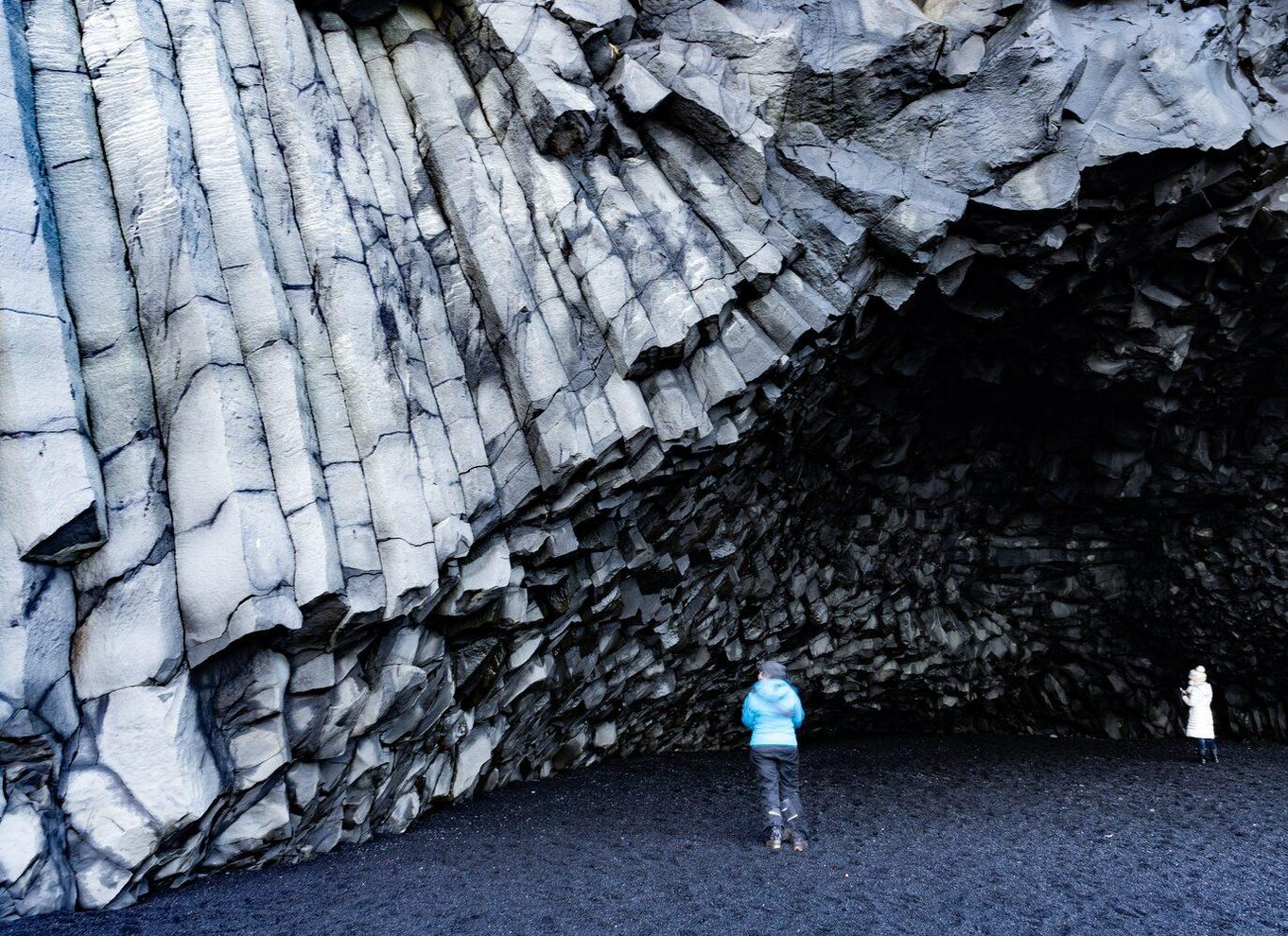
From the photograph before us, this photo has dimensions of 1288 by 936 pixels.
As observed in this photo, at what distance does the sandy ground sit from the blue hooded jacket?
36.2 inches

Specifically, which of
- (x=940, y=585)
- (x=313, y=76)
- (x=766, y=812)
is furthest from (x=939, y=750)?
(x=313, y=76)

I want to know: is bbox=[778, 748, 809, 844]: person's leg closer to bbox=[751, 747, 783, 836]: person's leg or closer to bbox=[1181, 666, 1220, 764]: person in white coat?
bbox=[751, 747, 783, 836]: person's leg

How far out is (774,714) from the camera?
22.8 ft

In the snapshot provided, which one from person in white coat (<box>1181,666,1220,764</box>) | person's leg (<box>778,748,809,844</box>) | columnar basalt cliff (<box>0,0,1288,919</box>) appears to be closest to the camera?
columnar basalt cliff (<box>0,0,1288,919</box>)

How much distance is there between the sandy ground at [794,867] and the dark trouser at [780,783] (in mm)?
292

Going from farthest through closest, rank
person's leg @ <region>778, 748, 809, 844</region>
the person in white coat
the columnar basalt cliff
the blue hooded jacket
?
1. the person in white coat
2. person's leg @ <region>778, 748, 809, 844</region>
3. the blue hooded jacket
4. the columnar basalt cliff

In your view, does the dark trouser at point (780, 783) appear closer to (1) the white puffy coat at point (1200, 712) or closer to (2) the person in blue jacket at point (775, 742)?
(2) the person in blue jacket at point (775, 742)

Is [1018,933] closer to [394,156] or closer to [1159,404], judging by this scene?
[394,156]

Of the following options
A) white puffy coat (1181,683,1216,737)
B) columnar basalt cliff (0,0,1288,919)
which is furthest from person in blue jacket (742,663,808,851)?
white puffy coat (1181,683,1216,737)

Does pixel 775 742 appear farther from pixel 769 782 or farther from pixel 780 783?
pixel 780 783

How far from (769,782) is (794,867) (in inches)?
24.9

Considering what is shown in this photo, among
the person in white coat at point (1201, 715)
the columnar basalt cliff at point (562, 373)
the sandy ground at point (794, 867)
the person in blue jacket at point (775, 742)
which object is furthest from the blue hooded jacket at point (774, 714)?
the person in white coat at point (1201, 715)

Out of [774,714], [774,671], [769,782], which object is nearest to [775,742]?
[774,714]

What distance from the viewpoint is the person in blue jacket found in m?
6.93
